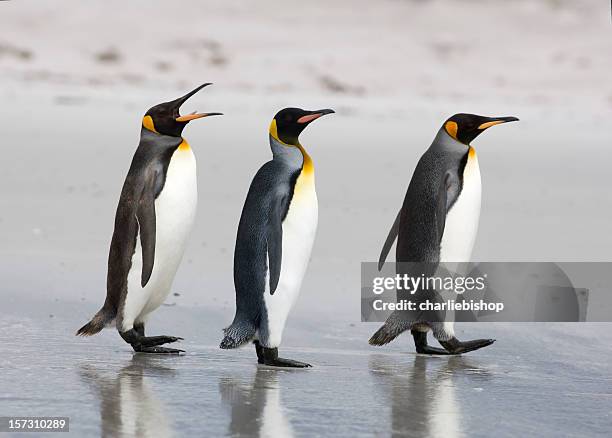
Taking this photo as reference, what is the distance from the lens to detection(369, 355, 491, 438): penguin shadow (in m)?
3.96

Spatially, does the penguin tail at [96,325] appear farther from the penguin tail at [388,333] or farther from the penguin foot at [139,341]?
the penguin tail at [388,333]

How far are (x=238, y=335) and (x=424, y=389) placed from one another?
0.70 m

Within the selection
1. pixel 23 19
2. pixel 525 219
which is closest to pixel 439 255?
pixel 525 219

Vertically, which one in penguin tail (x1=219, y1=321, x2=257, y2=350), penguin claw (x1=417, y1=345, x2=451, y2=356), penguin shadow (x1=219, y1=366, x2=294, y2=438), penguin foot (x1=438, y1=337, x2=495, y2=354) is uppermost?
penguin tail (x1=219, y1=321, x2=257, y2=350)

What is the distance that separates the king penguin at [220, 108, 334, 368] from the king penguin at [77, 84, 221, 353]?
32 cm

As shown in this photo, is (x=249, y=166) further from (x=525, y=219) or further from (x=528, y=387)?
(x=528, y=387)

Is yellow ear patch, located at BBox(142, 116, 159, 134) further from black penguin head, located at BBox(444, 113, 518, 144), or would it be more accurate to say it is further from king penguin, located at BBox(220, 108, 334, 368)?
black penguin head, located at BBox(444, 113, 518, 144)

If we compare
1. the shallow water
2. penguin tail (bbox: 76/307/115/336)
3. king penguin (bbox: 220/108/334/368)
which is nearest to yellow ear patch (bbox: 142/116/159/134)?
king penguin (bbox: 220/108/334/368)

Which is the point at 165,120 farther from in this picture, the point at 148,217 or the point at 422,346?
the point at 422,346

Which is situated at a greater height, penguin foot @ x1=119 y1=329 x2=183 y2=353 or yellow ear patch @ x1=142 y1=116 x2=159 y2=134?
yellow ear patch @ x1=142 y1=116 x2=159 y2=134

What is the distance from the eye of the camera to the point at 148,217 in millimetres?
4922

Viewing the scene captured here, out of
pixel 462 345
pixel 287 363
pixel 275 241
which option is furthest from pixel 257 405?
pixel 462 345

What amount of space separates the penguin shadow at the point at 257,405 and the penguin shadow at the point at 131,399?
207 mm

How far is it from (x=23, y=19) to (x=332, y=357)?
27.2m
